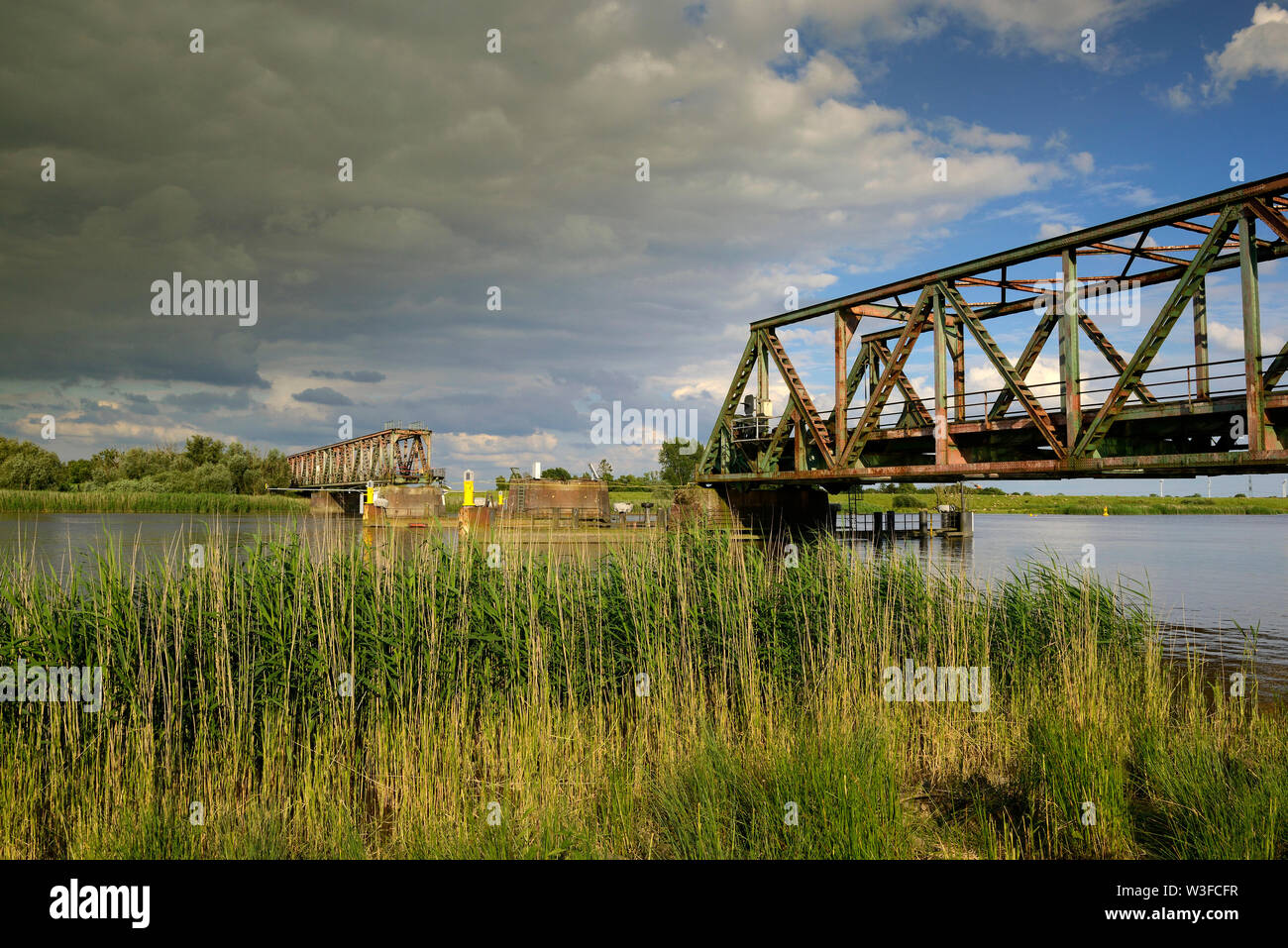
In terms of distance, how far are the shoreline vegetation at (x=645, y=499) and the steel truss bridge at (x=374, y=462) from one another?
20.5 ft

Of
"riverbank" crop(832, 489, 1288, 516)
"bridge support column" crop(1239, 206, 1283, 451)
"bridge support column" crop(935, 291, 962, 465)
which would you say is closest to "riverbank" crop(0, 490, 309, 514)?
"bridge support column" crop(935, 291, 962, 465)

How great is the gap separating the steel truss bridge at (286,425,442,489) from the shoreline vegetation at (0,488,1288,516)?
6256 millimetres

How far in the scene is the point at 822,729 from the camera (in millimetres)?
7320

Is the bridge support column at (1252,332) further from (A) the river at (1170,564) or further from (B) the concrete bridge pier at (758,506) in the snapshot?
(B) the concrete bridge pier at (758,506)

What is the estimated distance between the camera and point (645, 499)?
71125mm

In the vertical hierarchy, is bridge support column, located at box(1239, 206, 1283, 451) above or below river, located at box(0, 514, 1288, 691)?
above

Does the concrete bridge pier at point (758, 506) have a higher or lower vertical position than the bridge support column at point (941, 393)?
lower

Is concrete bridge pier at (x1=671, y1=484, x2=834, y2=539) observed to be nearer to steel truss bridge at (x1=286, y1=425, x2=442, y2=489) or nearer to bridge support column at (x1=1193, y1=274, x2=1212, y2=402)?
bridge support column at (x1=1193, y1=274, x2=1212, y2=402)

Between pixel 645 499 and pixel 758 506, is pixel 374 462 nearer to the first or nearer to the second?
pixel 645 499

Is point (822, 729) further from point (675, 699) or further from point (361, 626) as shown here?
point (361, 626)

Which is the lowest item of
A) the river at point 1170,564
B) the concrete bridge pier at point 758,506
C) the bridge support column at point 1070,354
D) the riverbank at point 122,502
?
the river at point 1170,564

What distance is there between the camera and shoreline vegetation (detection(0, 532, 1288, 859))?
19.2 feet

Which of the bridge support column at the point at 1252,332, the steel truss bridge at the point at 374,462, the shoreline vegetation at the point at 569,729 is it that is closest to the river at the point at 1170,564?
the shoreline vegetation at the point at 569,729

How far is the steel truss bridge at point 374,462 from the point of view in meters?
92.0
